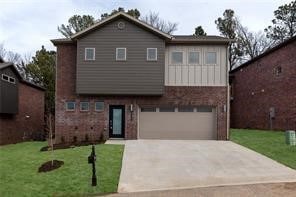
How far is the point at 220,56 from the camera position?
25766mm

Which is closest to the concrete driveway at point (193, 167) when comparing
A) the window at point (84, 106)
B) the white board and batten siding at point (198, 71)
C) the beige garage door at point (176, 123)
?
the beige garage door at point (176, 123)

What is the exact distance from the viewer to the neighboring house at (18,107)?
28516 millimetres

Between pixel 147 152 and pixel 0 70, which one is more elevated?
pixel 0 70

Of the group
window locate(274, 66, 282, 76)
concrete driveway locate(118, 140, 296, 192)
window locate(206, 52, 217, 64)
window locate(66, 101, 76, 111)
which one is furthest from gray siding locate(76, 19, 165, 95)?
window locate(274, 66, 282, 76)

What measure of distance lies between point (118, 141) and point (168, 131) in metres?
3.23

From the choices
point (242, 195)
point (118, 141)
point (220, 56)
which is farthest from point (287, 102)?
point (242, 195)

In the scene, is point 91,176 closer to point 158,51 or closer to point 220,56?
point 158,51

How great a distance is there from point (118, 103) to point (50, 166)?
31.7 feet

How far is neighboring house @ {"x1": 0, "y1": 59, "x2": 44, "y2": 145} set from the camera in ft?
93.6

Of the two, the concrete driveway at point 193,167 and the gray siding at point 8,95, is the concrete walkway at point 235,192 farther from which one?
the gray siding at point 8,95

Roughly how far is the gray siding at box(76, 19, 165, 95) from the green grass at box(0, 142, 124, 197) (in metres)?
6.41

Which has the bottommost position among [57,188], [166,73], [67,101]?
[57,188]

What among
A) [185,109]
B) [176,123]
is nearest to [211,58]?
[185,109]

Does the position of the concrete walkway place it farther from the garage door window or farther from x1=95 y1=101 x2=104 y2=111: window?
x1=95 y1=101 x2=104 y2=111: window
